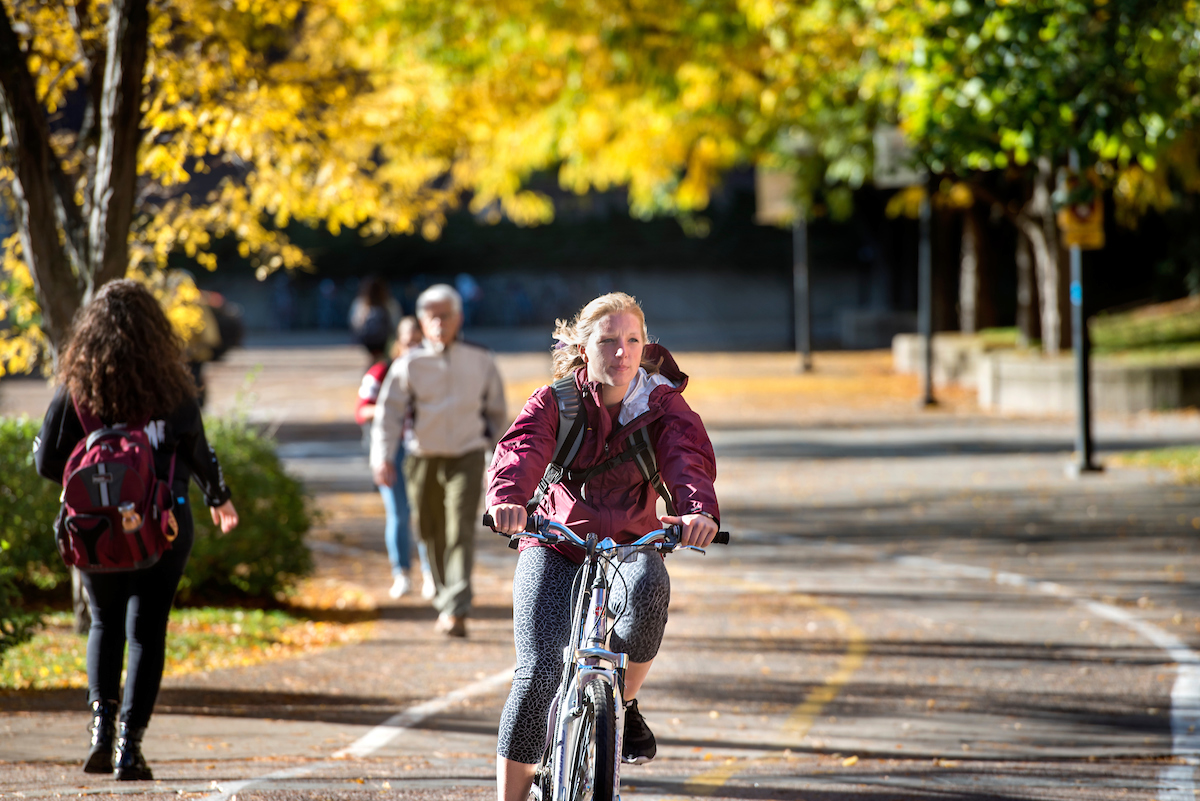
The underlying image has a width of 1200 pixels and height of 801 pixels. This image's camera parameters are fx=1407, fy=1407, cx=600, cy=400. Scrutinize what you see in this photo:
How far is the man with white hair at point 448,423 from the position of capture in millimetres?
7480

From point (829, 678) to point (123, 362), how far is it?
3.69 metres

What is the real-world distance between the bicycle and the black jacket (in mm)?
1643

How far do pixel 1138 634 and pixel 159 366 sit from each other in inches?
208

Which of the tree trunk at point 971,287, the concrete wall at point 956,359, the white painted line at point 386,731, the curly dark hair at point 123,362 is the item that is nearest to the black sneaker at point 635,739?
the white painted line at point 386,731

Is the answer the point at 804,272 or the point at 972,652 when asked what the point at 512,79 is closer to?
the point at 804,272

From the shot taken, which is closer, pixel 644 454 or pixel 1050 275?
pixel 644 454

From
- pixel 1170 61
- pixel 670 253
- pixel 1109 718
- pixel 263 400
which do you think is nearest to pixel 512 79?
pixel 263 400

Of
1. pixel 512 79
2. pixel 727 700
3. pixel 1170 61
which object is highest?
pixel 512 79

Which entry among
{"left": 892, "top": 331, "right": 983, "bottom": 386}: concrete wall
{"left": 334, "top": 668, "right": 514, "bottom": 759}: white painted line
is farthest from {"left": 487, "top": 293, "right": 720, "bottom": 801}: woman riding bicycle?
{"left": 892, "top": 331, "right": 983, "bottom": 386}: concrete wall

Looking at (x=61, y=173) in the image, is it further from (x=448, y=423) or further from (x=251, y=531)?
(x=448, y=423)

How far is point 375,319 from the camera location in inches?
432

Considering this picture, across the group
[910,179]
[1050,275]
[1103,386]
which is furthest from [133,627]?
[1050,275]

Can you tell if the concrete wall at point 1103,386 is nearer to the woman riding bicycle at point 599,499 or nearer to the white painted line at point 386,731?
the white painted line at point 386,731

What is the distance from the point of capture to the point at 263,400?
21.3 m
